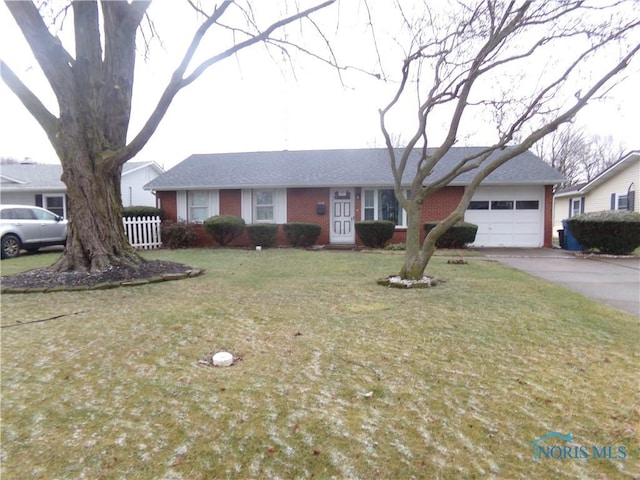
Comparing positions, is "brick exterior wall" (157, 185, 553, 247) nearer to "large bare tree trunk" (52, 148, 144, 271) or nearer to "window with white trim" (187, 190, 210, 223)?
"window with white trim" (187, 190, 210, 223)

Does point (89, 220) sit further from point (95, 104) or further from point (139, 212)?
point (139, 212)

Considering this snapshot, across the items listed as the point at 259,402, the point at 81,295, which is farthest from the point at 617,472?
the point at 81,295

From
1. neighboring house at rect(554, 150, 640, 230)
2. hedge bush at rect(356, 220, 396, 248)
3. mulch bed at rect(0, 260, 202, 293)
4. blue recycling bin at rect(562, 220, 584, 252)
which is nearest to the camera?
mulch bed at rect(0, 260, 202, 293)

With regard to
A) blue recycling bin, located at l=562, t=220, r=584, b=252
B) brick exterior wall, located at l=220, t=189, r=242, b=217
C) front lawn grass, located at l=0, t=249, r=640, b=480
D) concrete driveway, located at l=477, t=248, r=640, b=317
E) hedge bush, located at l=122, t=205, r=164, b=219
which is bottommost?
front lawn grass, located at l=0, t=249, r=640, b=480

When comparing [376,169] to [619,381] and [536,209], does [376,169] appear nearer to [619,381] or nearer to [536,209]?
[536,209]

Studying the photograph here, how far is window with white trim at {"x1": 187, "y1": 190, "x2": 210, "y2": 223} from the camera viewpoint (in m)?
17.1

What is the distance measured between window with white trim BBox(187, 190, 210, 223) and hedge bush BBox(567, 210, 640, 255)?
47.1 ft

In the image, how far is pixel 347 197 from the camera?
16500mm

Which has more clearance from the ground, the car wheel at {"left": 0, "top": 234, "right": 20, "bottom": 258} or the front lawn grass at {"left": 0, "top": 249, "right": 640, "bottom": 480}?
the car wheel at {"left": 0, "top": 234, "right": 20, "bottom": 258}

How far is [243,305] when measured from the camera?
5645 mm

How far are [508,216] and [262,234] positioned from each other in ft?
32.8

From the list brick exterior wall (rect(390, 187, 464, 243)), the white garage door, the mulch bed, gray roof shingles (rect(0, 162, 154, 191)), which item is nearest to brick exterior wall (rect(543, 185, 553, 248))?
the white garage door

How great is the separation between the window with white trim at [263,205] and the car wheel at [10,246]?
8336mm

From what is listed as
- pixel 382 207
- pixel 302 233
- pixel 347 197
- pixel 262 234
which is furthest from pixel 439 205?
pixel 262 234
